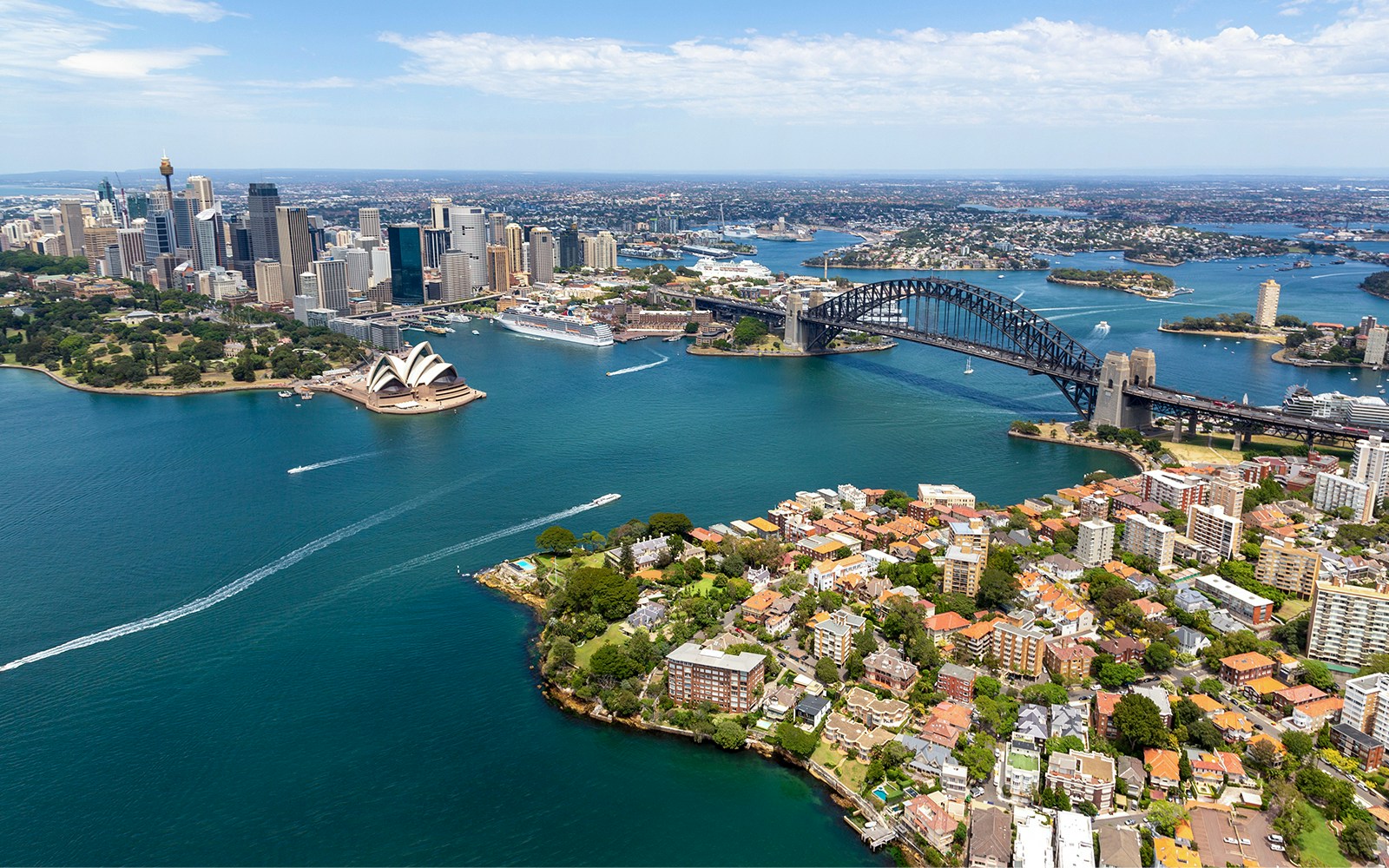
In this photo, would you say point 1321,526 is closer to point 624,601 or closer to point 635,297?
point 624,601

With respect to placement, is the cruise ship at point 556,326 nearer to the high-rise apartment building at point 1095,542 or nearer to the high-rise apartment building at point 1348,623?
the high-rise apartment building at point 1095,542

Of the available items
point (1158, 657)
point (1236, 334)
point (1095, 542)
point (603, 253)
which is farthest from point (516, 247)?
point (1158, 657)

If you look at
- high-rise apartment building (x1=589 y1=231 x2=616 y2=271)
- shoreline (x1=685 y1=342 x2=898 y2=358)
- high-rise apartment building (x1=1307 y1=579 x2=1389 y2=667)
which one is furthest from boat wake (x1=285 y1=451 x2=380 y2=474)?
high-rise apartment building (x1=589 y1=231 x2=616 y2=271)

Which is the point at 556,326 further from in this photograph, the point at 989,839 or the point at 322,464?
the point at 989,839

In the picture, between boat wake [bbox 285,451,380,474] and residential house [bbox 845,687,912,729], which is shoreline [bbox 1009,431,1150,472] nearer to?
residential house [bbox 845,687,912,729]

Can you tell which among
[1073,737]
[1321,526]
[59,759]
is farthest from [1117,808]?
[59,759]

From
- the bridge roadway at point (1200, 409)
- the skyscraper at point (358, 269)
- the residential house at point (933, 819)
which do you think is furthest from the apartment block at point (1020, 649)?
the skyscraper at point (358, 269)
